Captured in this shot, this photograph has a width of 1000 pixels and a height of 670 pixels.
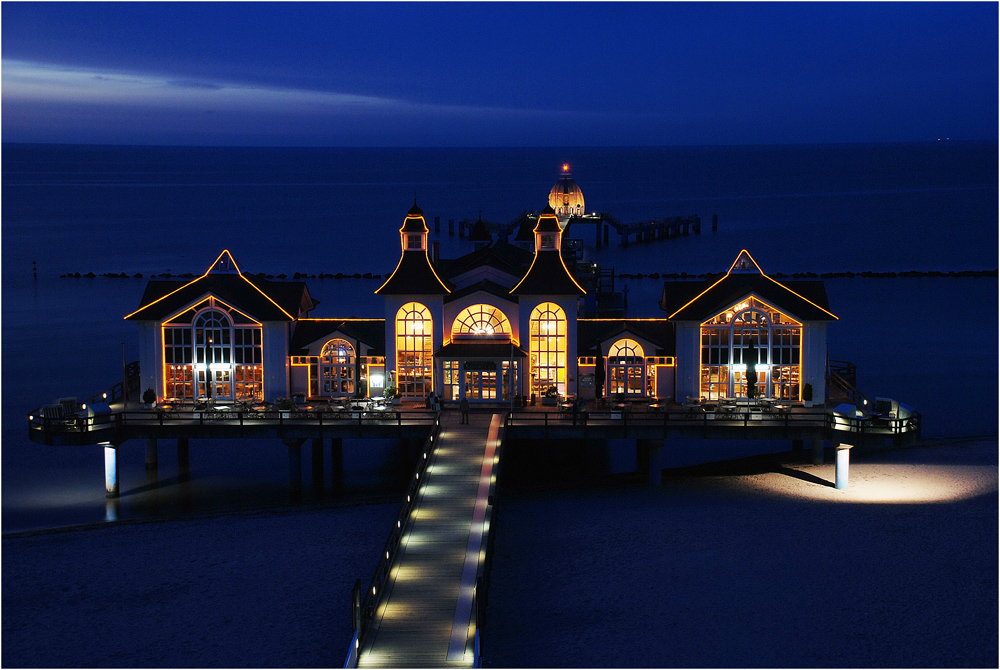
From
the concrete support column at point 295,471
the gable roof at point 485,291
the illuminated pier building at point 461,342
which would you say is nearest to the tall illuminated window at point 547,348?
the illuminated pier building at point 461,342

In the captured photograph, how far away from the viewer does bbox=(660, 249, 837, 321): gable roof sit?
1535 inches

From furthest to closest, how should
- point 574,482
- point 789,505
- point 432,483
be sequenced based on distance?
1. point 574,482
2. point 789,505
3. point 432,483

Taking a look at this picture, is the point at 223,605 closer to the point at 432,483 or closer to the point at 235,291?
the point at 432,483

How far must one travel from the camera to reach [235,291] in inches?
1603

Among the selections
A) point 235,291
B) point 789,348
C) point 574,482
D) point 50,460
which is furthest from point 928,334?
point 50,460

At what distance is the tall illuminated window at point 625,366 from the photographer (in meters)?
40.5

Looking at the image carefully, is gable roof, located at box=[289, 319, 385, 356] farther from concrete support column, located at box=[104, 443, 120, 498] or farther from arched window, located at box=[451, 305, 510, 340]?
concrete support column, located at box=[104, 443, 120, 498]

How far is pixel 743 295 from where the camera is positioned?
38906 millimetres

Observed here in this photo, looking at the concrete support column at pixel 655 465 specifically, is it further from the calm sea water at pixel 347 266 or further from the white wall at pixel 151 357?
the white wall at pixel 151 357

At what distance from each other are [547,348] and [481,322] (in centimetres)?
243

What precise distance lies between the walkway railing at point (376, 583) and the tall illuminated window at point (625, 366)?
931 cm

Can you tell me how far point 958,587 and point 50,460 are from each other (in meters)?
30.4

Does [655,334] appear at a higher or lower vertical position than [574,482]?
higher

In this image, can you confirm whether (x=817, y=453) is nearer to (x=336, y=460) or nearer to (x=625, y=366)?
(x=625, y=366)
